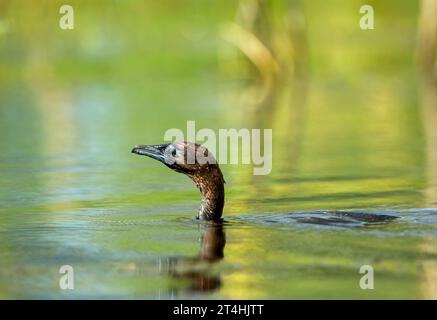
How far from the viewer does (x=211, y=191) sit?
8.88m

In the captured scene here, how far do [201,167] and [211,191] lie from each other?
21 cm

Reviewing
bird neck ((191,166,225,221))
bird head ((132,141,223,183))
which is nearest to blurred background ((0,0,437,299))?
bird neck ((191,166,225,221))

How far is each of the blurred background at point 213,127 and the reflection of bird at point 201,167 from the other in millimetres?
219

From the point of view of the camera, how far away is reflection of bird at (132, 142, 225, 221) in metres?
8.80

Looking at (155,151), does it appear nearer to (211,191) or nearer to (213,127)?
(211,191)

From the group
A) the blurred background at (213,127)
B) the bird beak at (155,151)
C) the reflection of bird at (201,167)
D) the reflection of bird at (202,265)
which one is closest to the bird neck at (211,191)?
the reflection of bird at (201,167)

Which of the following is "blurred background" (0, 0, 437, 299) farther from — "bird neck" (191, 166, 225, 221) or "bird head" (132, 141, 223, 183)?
"bird head" (132, 141, 223, 183)

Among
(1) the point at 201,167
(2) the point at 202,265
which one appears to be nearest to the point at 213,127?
(1) the point at 201,167

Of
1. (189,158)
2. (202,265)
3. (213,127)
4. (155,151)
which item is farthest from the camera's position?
(213,127)

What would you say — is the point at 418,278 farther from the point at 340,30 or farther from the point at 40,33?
the point at 340,30

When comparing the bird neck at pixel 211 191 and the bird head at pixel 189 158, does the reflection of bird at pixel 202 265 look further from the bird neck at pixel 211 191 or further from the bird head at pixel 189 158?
the bird head at pixel 189 158

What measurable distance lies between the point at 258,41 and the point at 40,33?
6699 millimetres

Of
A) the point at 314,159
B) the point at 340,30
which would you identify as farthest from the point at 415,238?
the point at 340,30

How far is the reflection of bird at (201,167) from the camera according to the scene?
8.80m
